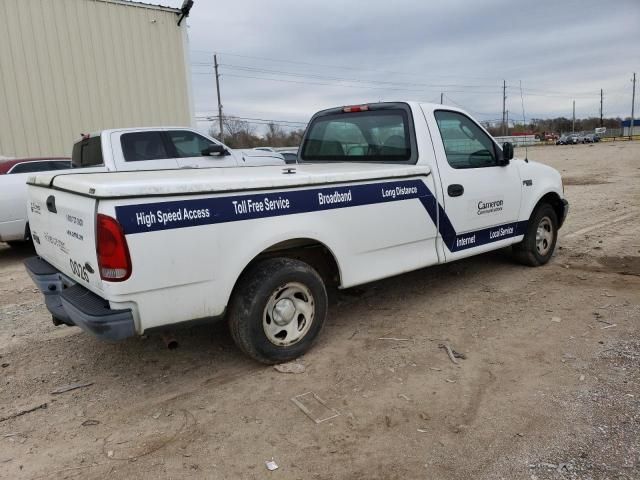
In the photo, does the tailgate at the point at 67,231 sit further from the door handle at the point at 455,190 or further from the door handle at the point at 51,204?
the door handle at the point at 455,190

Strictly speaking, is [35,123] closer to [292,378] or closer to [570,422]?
[292,378]

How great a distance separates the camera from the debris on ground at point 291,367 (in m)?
3.69

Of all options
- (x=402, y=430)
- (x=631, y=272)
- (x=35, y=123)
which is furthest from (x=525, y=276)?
(x=35, y=123)

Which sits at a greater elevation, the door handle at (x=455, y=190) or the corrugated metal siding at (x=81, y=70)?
the corrugated metal siding at (x=81, y=70)

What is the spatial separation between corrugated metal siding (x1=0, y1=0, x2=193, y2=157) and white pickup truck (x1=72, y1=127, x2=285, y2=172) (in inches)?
196

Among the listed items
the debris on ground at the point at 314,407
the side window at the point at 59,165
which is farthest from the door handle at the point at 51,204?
the side window at the point at 59,165

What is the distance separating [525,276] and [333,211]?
3.07 m

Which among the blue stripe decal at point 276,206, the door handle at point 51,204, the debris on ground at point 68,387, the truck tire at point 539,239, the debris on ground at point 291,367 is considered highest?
the door handle at point 51,204

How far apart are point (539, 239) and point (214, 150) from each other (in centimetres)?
513

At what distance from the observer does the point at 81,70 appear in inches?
517

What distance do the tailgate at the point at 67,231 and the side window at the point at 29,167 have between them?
489 cm

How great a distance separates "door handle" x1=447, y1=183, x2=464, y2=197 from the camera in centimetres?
467

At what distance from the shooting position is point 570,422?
2936mm

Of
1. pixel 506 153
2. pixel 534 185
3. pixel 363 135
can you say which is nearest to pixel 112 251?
pixel 363 135
